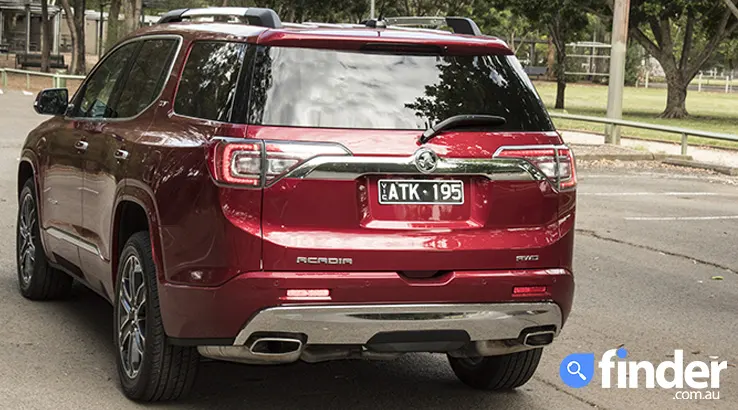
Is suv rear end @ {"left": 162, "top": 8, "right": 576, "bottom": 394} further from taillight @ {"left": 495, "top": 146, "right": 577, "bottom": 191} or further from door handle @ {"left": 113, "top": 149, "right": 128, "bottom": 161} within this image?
door handle @ {"left": 113, "top": 149, "right": 128, "bottom": 161}

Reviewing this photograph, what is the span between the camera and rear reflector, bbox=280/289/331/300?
5.15 m

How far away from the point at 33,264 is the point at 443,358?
9.34 ft

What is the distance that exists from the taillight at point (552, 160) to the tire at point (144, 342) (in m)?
1.66

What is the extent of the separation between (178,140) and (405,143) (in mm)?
1044

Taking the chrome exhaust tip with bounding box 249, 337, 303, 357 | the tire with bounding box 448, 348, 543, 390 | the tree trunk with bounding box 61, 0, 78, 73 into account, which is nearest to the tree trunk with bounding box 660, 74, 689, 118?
the tree trunk with bounding box 61, 0, 78, 73

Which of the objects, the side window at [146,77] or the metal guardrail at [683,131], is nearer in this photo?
the side window at [146,77]

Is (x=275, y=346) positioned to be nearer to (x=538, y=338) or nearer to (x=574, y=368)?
(x=538, y=338)

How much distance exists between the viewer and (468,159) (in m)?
5.43

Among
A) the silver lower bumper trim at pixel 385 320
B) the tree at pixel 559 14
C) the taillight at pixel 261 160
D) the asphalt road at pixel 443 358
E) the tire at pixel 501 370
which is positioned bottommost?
the asphalt road at pixel 443 358

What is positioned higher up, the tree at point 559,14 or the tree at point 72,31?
the tree at point 559,14

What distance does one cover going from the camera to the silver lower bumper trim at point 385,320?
516cm

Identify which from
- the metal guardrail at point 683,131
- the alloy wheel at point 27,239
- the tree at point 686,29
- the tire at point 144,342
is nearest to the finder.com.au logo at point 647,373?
the tire at point 144,342

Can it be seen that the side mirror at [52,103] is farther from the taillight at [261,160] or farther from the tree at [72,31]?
the tree at [72,31]

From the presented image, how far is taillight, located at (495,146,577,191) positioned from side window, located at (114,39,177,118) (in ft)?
5.86
